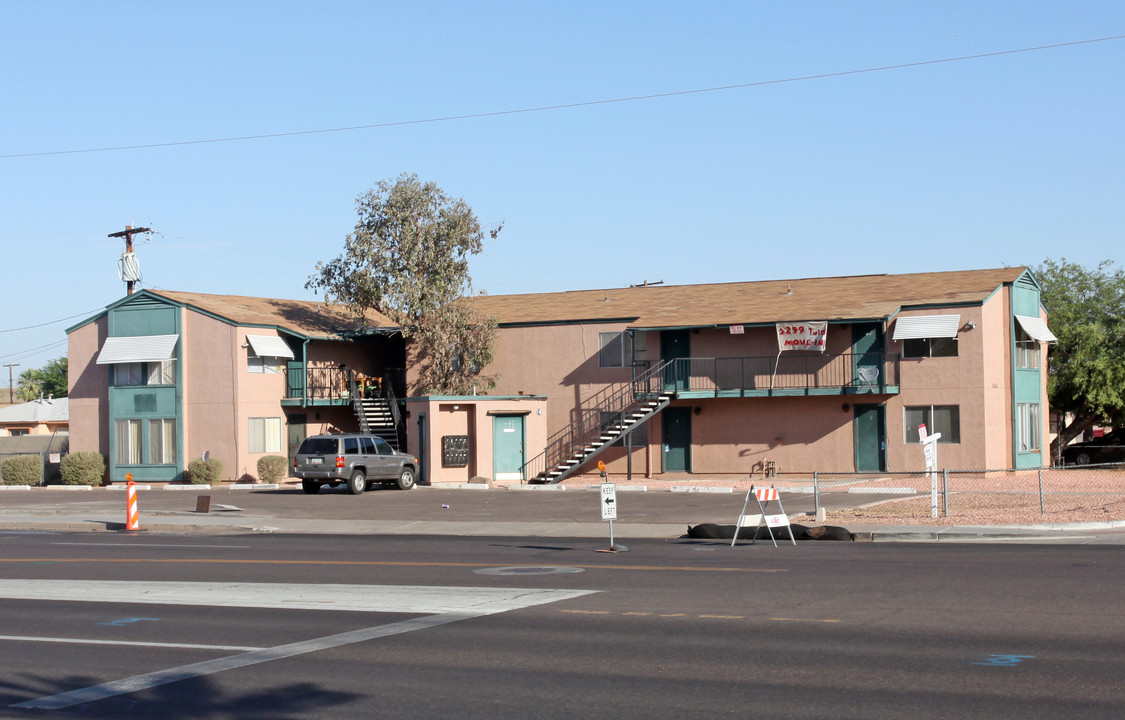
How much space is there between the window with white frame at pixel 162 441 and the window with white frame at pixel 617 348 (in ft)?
52.4

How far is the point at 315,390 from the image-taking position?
148 feet

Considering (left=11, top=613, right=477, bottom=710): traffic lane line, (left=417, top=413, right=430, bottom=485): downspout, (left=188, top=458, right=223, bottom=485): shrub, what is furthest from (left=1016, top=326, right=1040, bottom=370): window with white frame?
(left=11, top=613, right=477, bottom=710): traffic lane line

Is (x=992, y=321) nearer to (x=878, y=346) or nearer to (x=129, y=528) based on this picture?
(x=878, y=346)

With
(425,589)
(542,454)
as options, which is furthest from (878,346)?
(425,589)

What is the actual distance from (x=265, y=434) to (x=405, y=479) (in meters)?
8.80

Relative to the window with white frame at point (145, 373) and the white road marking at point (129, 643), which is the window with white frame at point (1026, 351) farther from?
the white road marking at point (129, 643)

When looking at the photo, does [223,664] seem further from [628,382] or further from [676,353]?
→ [628,382]

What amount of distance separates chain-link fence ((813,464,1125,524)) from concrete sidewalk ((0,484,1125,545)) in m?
1.38

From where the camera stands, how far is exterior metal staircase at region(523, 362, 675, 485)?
39.8 metres

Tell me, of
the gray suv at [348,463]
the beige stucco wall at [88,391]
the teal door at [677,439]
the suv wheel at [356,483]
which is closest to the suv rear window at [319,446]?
the gray suv at [348,463]

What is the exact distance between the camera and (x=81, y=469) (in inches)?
1716

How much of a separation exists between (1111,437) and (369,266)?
30.5m

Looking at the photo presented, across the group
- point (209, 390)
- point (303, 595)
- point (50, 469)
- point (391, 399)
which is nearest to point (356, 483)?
point (391, 399)

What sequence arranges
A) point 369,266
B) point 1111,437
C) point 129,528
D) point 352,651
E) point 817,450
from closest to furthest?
1. point 352,651
2. point 129,528
3. point 817,450
4. point 369,266
5. point 1111,437
